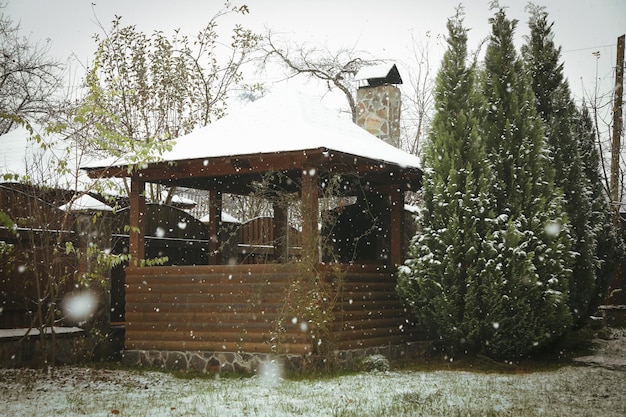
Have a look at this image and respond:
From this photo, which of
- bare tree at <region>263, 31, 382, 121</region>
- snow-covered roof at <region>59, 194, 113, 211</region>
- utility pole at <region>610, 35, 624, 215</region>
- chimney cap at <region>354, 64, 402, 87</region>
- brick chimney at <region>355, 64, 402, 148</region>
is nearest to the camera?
snow-covered roof at <region>59, 194, 113, 211</region>

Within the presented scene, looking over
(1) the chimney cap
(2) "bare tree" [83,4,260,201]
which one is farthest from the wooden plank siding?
(2) "bare tree" [83,4,260,201]

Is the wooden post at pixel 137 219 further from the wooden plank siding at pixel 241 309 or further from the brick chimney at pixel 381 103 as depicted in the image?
the brick chimney at pixel 381 103

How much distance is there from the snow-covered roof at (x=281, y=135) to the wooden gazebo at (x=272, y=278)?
0.03 metres

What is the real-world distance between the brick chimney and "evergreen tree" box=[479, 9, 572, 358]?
4.44m

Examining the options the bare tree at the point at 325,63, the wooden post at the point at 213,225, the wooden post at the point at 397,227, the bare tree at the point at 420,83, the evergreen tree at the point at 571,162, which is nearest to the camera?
the wooden post at the point at 397,227

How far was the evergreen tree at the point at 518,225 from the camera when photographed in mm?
10266

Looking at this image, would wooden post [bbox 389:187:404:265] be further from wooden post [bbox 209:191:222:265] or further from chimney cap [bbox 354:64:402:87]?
chimney cap [bbox 354:64:402:87]

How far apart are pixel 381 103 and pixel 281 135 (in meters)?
6.00

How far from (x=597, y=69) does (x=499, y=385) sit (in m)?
12.2

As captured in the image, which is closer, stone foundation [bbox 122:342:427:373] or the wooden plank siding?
stone foundation [bbox 122:342:427:373]

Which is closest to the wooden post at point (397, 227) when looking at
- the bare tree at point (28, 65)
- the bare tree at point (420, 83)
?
the bare tree at point (28, 65)

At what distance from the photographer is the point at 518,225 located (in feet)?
34.4

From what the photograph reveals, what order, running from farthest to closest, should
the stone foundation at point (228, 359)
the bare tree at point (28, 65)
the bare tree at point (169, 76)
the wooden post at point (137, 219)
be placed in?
the bare tree at point (28, 65) < the bare tree at point (169, 76) < the wooden post at point (137, 219) < the stone foundation at point (228, 359)

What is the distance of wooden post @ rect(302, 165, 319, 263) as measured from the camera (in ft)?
33.0
